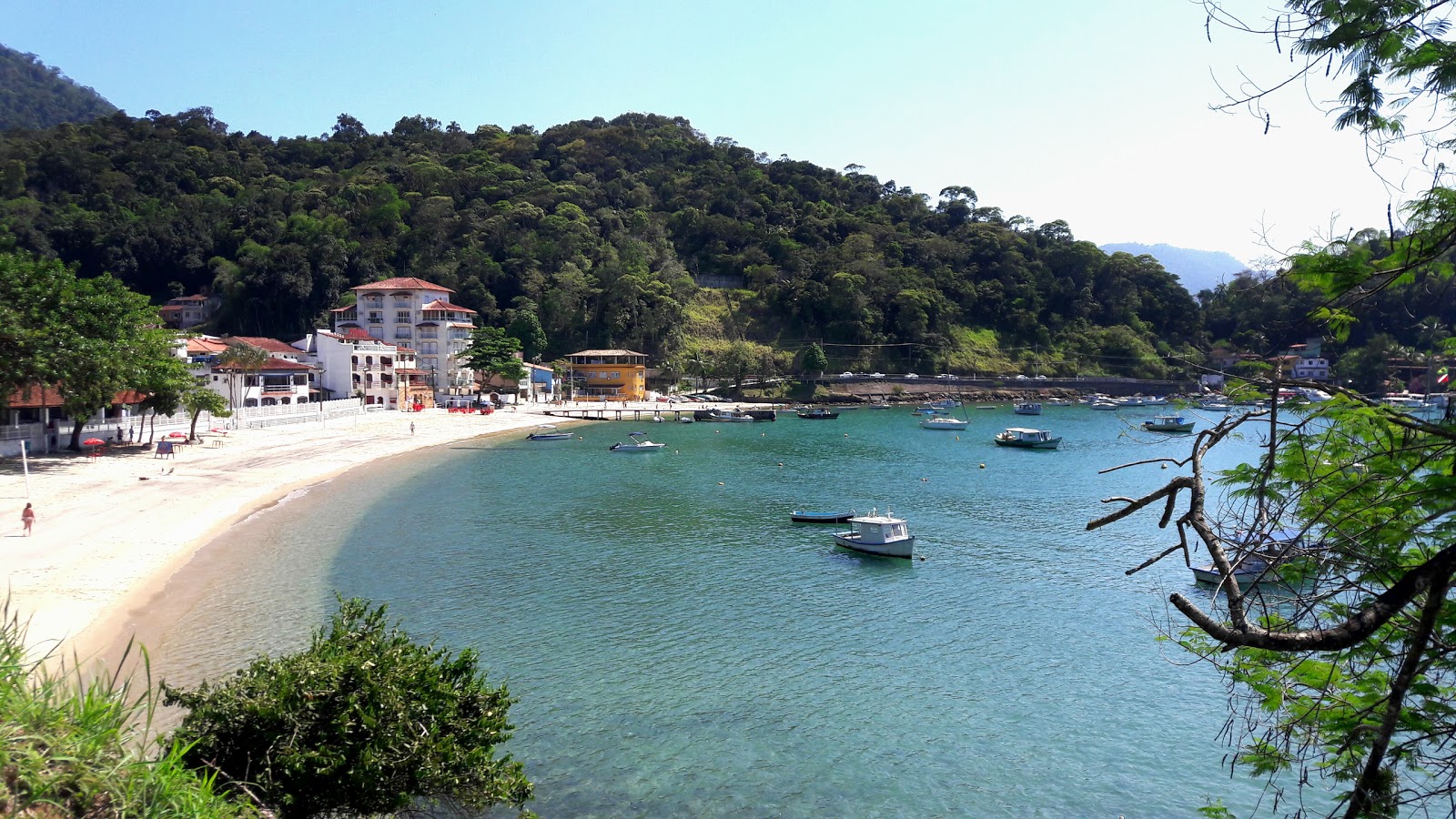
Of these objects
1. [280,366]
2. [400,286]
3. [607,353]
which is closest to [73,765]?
[280,366]

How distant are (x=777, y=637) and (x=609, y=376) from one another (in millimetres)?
75021

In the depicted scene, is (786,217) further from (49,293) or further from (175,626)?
(175,626)

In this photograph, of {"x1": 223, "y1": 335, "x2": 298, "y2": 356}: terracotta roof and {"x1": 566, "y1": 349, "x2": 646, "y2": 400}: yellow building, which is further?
{"x1": 566, "y1": 349, "x2": 646, "y2": 400}: yellow building

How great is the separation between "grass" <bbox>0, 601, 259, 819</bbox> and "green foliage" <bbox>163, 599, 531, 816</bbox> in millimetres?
2367

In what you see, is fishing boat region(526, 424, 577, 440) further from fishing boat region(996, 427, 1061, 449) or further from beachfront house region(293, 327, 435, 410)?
fishing boat region(996, 427, 1061, 449)

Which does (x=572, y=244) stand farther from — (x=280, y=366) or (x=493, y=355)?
(x=280, y=366)

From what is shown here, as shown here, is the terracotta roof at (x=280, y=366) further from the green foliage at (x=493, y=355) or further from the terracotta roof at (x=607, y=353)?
the terracotta roof at (x=607, y=353)

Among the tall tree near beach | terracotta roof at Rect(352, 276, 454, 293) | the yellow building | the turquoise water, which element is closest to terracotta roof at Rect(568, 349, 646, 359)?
the yellow building

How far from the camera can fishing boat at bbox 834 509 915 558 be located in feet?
87.7

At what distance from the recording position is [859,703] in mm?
15758

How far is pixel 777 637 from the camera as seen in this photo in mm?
19266

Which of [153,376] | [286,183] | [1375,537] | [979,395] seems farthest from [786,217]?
[1375,537]

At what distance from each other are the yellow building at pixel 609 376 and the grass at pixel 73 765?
282 feet

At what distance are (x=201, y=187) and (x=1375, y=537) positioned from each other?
442 feet
